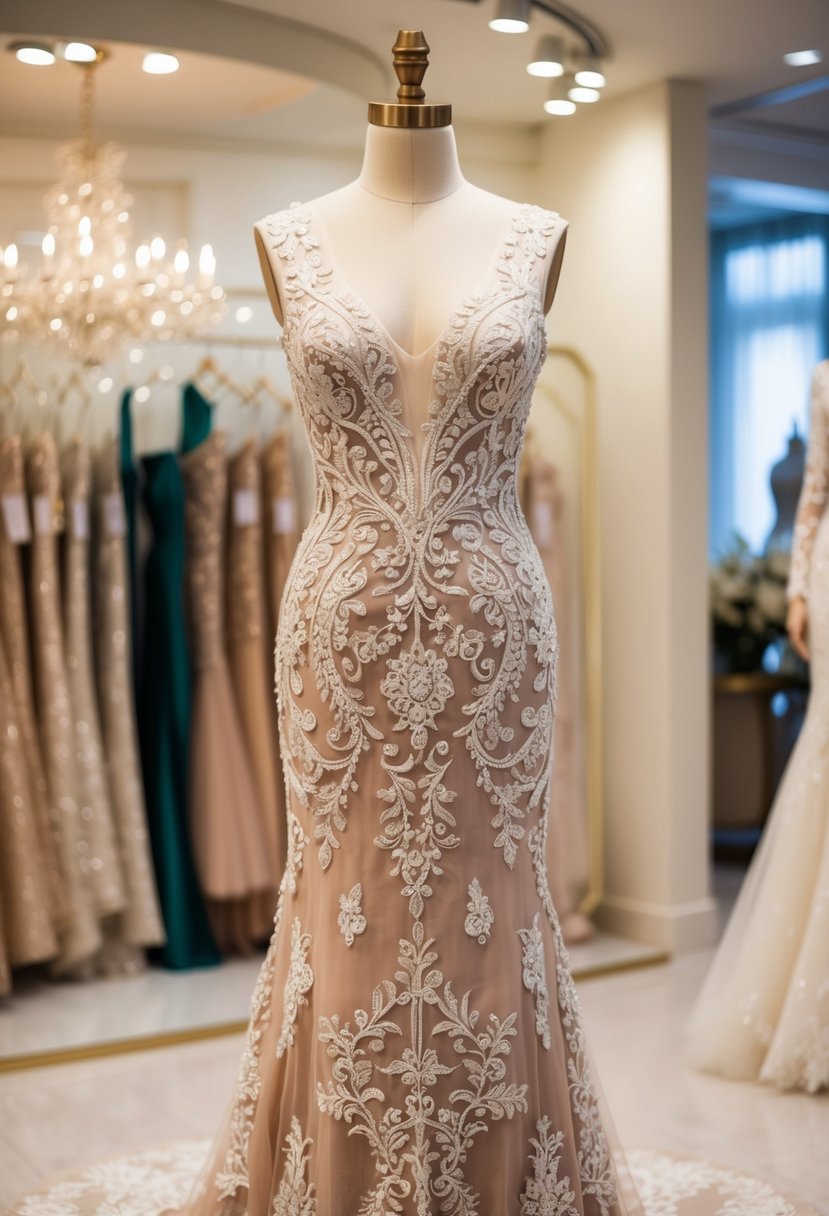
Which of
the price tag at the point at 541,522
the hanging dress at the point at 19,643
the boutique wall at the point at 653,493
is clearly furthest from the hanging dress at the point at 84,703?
the boutique wall at the point at 653,493

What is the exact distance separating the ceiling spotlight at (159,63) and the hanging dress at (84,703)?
113 centimetres

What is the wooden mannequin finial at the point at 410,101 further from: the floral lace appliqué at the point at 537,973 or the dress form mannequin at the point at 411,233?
the floral lace appliqué at the point at 537,973

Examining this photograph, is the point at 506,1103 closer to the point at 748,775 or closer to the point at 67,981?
the point at 67,981

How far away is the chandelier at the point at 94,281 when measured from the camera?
4.29 meters

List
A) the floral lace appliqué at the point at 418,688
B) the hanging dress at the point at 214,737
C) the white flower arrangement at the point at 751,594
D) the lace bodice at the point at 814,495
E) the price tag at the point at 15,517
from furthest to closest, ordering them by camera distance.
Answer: the white flower arrangement at the point at 751,594 < the hanging dress at the point at 214,737 < the price tag at the point at 15,517 < the lace bodice at the point at 814,495 < the floral lace appliqué at the point at 418,688

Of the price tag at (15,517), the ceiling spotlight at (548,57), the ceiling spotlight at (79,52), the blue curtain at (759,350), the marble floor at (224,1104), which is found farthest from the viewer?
the blue curtain at (759,350)

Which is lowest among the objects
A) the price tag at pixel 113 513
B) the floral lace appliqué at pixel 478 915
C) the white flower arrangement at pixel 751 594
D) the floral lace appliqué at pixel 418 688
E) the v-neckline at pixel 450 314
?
the floral lace appliqué at pixel 478 915

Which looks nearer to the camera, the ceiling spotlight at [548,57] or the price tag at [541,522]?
the ceiling spotlight at [548,57]

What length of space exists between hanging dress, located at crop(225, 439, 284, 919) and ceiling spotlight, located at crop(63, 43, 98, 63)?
1270mm

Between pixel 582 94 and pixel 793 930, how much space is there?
2.68 meters

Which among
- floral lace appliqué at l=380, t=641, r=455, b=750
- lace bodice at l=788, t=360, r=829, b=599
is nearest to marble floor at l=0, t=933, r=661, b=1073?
lace bodice at l=788, t=360, r=829, b=599

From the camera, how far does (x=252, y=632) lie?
4.82 metres

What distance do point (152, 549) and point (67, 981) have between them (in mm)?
1385

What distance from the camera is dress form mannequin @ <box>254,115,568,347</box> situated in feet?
7.52
